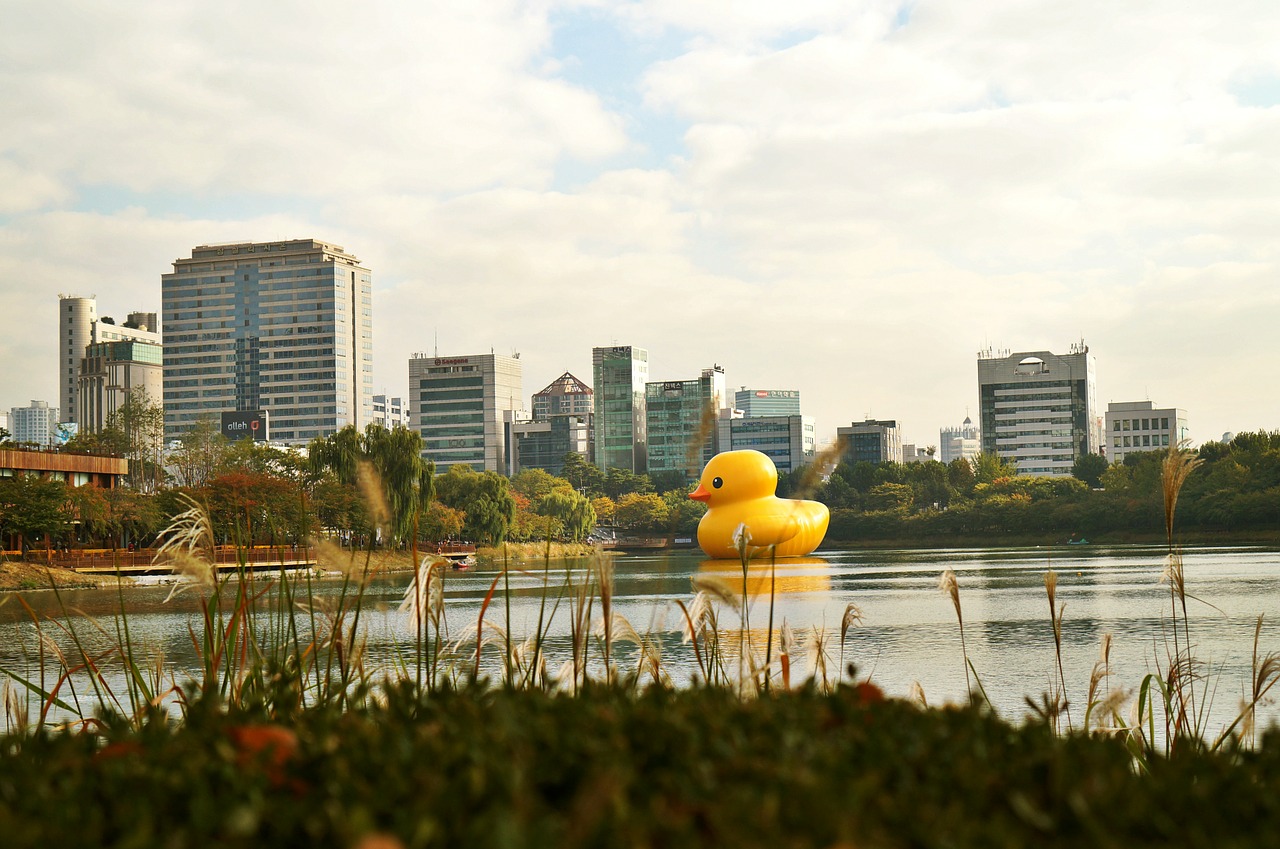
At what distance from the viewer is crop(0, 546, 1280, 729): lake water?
28.0 feet

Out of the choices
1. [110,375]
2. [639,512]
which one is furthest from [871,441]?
[110,375]

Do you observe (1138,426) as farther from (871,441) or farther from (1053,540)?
(1053,540)

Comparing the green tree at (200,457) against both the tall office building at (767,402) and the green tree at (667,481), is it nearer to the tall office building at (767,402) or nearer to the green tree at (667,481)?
the green tree at (667,481)

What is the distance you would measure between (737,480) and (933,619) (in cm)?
1182

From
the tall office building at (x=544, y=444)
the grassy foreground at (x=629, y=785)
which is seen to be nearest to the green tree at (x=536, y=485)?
the tall office building at (x=544, y=444)

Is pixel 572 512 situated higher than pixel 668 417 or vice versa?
pixel 668 417

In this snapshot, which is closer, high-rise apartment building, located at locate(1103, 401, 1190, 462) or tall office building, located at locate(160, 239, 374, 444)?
high-rise apartment building, located at locate(1103, 401, 1190, 462)

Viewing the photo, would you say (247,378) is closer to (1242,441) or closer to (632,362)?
(632,362)

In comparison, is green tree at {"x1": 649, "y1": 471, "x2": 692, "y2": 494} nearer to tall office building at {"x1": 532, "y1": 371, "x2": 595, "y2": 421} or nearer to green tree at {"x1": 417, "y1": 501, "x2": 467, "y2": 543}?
green tree at {"x1": 417, "y1": 501, "x2": 467, "y2": 543}

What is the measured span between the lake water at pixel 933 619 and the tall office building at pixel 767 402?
124787 millimetres

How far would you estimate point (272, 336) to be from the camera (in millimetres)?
115188

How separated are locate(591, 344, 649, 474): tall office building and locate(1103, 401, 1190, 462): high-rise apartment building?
40.1 meters

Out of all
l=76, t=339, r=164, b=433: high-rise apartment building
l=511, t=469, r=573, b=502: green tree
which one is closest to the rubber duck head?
l=511, t=469, r=573, b=502: green tree

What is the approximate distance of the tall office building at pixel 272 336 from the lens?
114 meters
